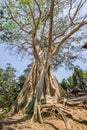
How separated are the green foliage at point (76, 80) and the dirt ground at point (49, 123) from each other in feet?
45.9

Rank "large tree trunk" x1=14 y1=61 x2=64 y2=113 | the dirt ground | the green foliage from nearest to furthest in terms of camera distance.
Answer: the dirt ground
"large tree trunk" x1=14 y1=61 x2=64 y2=113
the green foliage

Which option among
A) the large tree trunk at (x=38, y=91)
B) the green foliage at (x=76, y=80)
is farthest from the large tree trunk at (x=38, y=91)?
the green foliage at (x=76, y=80)

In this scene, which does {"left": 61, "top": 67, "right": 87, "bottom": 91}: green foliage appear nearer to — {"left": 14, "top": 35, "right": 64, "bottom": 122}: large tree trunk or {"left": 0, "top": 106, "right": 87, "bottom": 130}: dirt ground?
{"left": 14, "top": 35, "right": 64, "bottom": 122}: large tree trunk

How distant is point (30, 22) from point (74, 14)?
2252 mm

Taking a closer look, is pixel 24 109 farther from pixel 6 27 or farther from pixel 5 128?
pixel 6 27

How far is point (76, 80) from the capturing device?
80.6 feet

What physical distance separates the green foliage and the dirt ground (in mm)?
13992

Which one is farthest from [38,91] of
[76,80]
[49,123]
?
[76,80]

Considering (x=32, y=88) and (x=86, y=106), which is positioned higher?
(x=32, y=88)

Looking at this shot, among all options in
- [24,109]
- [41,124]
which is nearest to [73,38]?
[24,109]

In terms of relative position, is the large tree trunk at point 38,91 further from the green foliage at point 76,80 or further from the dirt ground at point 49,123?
the green foliage at point 76,80

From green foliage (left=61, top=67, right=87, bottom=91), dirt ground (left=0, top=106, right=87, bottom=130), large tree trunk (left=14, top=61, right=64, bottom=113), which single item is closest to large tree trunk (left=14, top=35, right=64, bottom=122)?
large tree trunk (left=14, top=61, right=64, bottom=113)

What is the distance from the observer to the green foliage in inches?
922

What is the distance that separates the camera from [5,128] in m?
8.06
